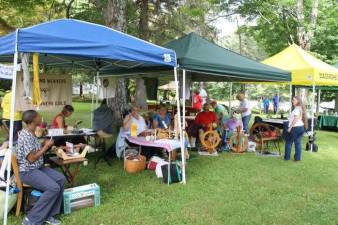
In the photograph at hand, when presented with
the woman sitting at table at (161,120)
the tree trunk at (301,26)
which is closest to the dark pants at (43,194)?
the woman sitting at table at (161,120)

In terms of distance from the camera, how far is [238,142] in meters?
8.54

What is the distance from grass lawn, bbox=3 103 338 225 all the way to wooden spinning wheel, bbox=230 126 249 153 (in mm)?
1129

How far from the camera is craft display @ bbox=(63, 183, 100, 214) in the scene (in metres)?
4.22

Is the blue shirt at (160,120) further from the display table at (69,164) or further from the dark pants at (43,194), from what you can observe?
the dark pants at (43,194)

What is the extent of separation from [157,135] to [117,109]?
571cm

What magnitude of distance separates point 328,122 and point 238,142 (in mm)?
7699

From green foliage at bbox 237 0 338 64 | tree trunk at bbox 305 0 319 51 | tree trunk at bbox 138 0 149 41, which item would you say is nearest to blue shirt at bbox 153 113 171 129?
tree trunk at bbox 138 0 149 41

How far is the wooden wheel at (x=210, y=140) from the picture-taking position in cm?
797

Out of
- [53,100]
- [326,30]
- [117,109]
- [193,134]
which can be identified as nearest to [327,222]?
A: [193,134]

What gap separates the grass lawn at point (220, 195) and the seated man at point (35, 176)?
10.1 inches

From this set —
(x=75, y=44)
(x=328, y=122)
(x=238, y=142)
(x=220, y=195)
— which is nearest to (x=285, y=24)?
(x=328, y=122)

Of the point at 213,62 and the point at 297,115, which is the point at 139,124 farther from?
the point at 297,115

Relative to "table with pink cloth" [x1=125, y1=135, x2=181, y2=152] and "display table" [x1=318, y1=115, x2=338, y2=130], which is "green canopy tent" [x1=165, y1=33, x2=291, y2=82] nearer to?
"table with pink cloth" [x1=125, y1=135, x2=181, y2=152]

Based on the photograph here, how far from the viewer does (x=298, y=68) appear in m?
9.28
